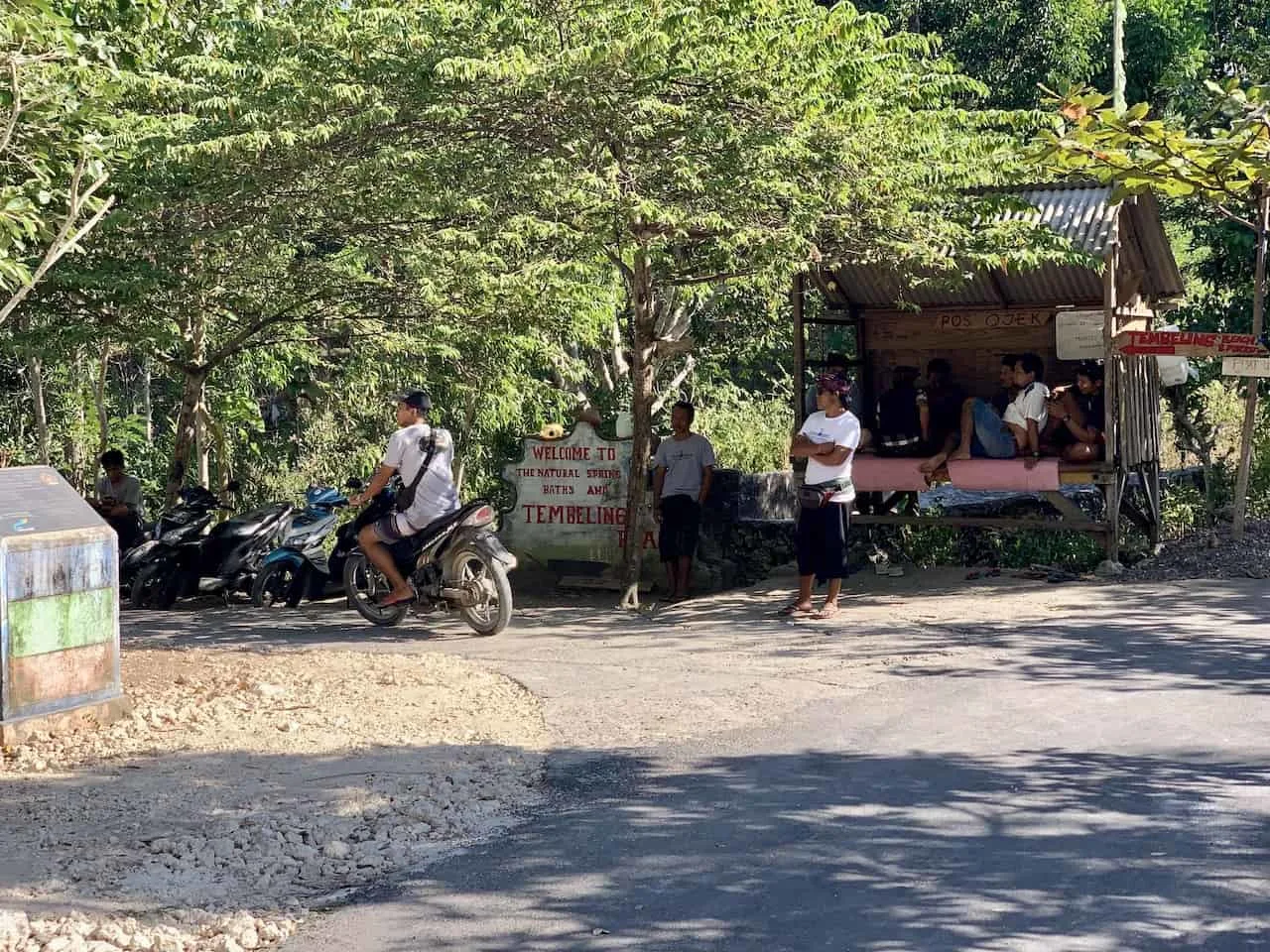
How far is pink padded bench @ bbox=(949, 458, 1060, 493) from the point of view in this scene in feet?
40.8

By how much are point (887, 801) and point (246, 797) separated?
2645 mm

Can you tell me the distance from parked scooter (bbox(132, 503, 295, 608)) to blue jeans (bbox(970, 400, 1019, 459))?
6.13 metres

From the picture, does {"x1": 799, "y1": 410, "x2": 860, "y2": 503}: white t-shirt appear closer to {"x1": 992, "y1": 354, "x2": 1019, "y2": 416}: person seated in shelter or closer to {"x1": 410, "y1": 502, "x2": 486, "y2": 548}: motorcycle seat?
{"x1": 410, "y1": 502, "x2": 486, "y2": 548}: motorcycle seat

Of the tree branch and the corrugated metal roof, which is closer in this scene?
the corrugated metal roof

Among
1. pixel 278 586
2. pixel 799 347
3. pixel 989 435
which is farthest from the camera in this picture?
pixel 799 347

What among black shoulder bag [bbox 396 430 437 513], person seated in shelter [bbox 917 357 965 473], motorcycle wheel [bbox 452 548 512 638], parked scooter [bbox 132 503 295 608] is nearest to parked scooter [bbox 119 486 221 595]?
parked scooter [bbox 132 503 295 608]

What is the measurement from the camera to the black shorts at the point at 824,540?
1078 centimetres

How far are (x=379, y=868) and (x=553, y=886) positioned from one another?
2.47ft

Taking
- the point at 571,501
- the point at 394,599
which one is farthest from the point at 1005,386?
the point at 394,599

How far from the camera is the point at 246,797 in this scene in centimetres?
641

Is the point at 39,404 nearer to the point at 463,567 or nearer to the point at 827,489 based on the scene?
the point at 463,567

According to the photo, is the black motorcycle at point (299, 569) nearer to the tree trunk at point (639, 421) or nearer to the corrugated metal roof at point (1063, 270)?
the tree trunk at point (639, 421)

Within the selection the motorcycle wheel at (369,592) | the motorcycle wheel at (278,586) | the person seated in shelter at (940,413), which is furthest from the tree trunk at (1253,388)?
the motorcycle wheel at (278,586)

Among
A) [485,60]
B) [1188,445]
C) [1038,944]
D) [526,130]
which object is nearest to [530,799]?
[1038,944]
